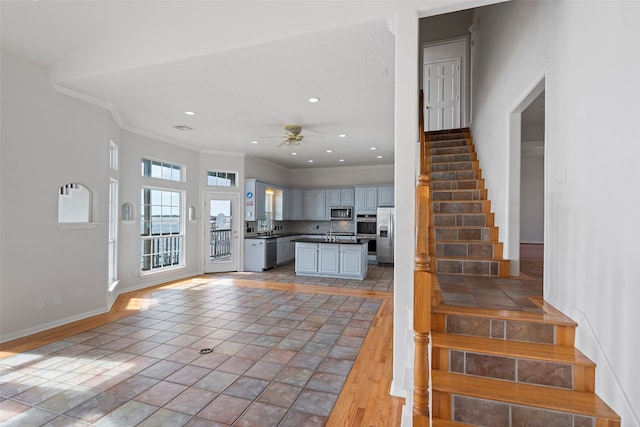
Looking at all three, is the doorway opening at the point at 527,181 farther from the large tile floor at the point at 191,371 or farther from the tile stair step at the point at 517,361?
the large tile floor at the point at 191,371

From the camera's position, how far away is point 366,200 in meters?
9.12

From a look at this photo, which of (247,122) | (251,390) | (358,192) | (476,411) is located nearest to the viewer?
(476,411)

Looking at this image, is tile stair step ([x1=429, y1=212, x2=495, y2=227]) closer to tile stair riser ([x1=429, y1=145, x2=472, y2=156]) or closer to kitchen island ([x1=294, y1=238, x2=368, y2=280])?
tile stair riser ([x1=429, y1=145, x2=472, y2=156])

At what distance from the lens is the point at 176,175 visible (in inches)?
270

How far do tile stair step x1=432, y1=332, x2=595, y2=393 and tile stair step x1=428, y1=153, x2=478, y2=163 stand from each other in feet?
11.7

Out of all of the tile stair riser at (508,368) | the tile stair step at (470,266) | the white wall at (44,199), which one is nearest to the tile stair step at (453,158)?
the tile stair step at (470,266)

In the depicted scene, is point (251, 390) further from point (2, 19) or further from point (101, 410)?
point (2, 19)

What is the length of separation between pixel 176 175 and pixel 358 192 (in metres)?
4.98

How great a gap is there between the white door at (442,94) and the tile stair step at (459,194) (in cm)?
269

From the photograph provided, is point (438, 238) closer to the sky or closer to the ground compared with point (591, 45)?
closer to the ground

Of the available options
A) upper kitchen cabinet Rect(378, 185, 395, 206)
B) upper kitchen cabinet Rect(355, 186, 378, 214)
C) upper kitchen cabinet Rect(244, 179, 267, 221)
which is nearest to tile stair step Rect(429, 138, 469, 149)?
upper kitchen cabinet Rect(378, 185, 395, 206)

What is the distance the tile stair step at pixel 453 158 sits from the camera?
511 cm

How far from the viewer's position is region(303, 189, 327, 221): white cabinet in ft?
32.2

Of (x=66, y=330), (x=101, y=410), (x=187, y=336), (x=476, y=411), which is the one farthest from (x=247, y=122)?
(x=476, y=411)
